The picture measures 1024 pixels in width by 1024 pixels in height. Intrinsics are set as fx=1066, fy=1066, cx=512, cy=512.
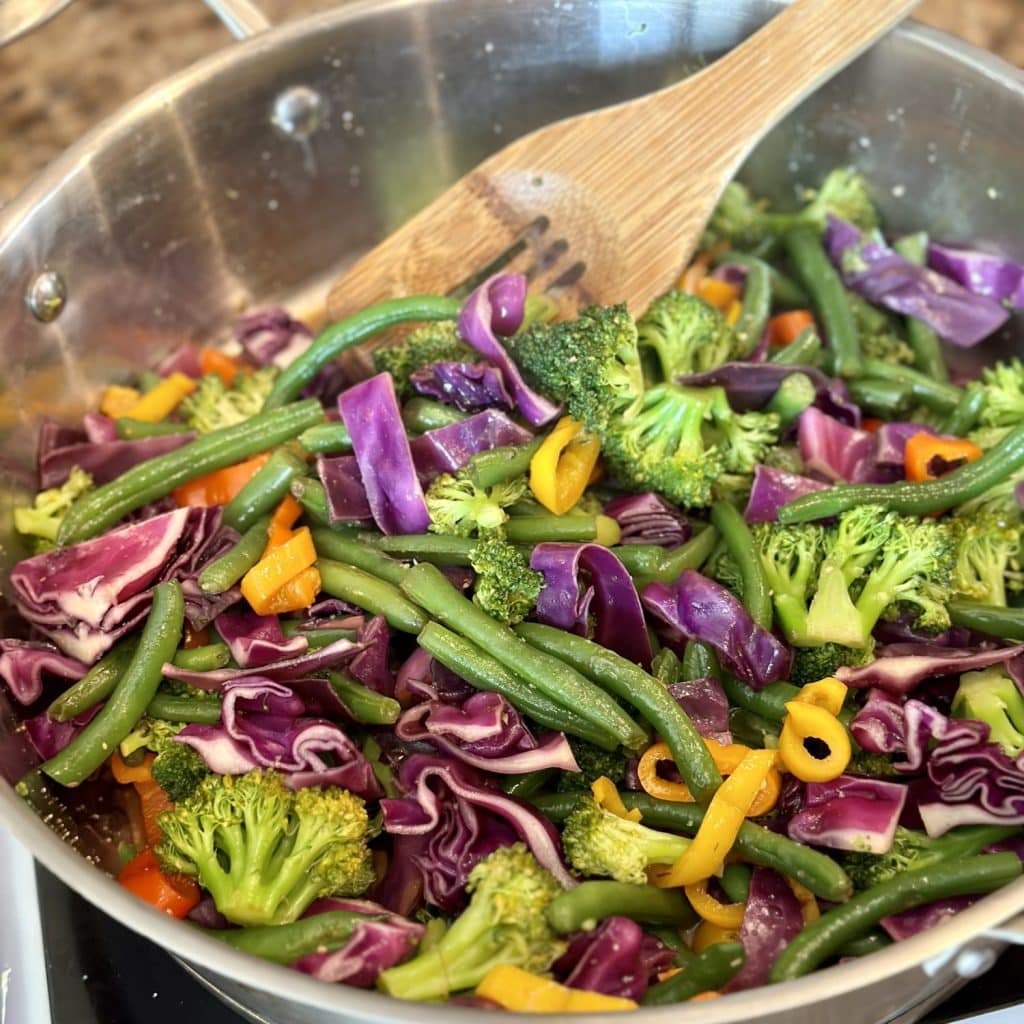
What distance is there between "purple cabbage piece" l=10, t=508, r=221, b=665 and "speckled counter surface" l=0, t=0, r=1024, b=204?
1861 millimetres

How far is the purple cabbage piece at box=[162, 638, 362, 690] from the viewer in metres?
1.95

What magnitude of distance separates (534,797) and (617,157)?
1.55m

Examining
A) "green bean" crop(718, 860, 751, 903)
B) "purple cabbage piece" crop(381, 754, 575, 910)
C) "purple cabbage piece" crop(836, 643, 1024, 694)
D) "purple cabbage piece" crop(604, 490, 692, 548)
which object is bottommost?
"green bean" crop(718, 860, 751, 903)

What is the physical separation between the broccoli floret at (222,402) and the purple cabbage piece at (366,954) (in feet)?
4.32

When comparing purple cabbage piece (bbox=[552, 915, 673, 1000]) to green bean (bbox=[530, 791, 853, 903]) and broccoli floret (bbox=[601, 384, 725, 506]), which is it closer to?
green bean (bbox=[530, 791, 853, 903])

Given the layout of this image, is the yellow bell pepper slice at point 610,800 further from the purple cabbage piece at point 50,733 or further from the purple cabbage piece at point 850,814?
the purple cabbage piece at point 50,733

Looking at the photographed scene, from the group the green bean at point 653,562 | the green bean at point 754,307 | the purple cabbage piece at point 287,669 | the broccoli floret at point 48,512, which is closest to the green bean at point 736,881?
the green bean at point 653,562

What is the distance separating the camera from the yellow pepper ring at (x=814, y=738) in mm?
1846

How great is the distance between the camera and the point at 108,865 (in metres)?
2.05

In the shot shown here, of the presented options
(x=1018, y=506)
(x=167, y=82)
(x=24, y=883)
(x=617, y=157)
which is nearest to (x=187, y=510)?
(x=24, y=883)

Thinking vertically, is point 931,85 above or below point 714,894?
above

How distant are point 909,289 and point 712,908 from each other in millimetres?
1697

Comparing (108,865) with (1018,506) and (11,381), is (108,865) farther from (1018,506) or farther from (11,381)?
(1018,506)

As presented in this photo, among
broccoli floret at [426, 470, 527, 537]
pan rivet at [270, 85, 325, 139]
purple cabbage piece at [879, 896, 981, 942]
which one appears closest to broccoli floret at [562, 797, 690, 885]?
purple cabbage piece at [879, 896, 981, 942]
